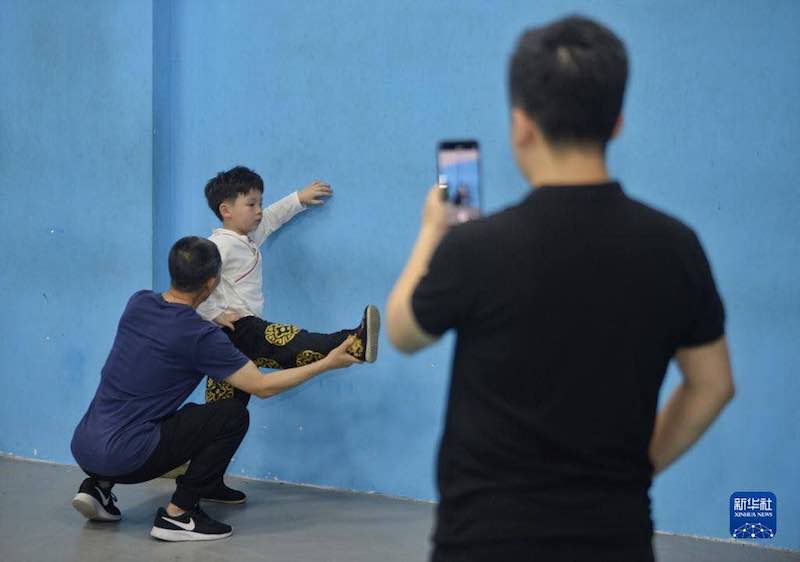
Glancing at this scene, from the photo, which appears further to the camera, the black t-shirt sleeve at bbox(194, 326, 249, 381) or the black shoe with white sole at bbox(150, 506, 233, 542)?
the black shoe with white sole at bbox(150, 506, 233, 542)

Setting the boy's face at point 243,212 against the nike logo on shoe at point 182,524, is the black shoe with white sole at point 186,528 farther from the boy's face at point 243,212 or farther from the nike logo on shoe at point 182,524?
the boy's face at point 243,212

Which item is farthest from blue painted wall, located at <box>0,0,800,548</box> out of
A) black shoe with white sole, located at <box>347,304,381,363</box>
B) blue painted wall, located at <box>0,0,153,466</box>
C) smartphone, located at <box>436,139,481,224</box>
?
smartphone, located at <box>436,139,481,224</box>

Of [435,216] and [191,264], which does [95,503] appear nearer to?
[191,264]

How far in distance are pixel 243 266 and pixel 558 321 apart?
245 centimetres

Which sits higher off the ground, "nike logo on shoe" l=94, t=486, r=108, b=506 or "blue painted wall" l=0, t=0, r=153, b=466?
"blue painted wall" l=0, t=0, r=153, b=466

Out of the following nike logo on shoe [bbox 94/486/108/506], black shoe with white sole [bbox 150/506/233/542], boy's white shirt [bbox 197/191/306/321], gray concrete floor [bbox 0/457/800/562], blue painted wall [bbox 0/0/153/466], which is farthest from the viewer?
blue painted wall [bbox 0/0/153/466]

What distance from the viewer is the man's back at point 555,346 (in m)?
1.13

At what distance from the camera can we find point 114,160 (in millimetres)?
3840

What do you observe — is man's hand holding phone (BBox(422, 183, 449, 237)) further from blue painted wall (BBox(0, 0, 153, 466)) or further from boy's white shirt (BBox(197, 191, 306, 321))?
blue painted wall (BBox(0, 0, 153, 466))

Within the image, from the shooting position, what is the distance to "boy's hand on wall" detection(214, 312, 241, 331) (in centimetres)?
339

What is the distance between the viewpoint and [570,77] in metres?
1.11

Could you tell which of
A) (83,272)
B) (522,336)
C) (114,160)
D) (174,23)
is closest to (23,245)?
(83,272)

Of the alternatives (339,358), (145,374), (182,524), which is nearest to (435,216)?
(339,358)

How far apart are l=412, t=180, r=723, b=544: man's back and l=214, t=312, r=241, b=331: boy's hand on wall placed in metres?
2.31
